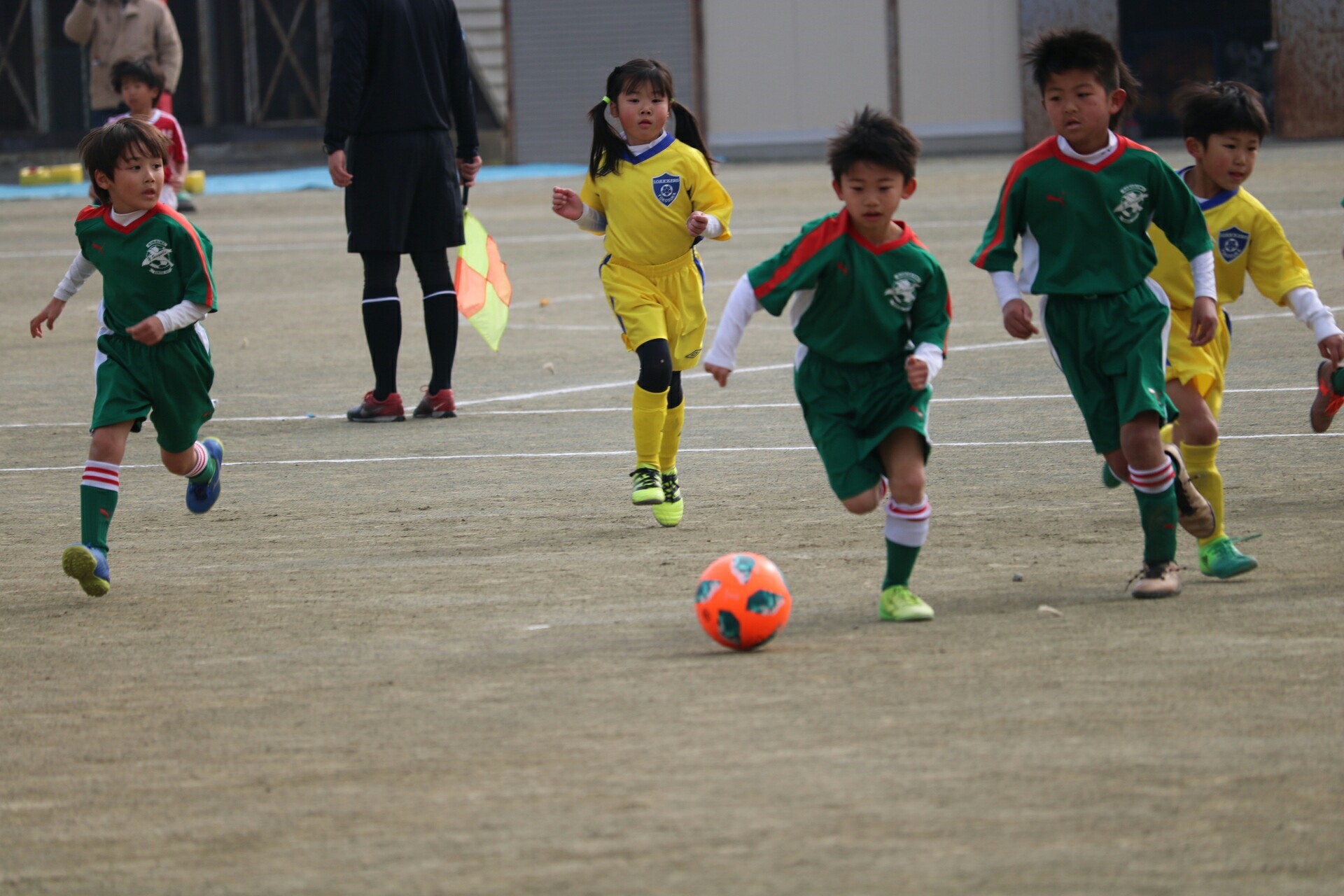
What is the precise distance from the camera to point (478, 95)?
33.8 metres

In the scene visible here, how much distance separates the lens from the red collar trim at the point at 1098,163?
575 centimetres

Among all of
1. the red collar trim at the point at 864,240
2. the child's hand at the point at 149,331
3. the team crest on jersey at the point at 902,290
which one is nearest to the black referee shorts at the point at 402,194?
the child's hand at the point at 149,331

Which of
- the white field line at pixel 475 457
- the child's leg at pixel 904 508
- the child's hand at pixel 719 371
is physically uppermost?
the child's hand at pixel 719 371

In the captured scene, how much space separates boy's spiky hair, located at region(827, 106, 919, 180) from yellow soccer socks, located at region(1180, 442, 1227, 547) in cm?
148

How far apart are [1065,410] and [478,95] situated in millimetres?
25781

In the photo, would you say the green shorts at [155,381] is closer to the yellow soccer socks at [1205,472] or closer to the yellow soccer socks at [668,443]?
the yellow soccer socks at [668,443]

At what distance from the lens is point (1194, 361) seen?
20.6 ft

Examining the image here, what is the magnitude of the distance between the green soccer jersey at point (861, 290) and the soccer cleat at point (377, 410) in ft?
15.7

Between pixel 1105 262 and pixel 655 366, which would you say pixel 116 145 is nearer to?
pixel 655 366

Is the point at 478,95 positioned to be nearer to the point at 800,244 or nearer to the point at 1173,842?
the point at 800,244

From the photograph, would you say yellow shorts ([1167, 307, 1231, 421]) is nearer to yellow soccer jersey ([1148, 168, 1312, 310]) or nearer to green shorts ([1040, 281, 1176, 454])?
yellow soccer jersey ([1148, 168, 1312, 310])

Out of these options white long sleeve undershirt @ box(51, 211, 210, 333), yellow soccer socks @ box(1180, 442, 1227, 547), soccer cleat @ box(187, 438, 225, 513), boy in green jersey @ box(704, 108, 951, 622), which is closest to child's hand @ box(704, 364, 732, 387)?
boy in green jersey @ box(704, 108, 951, 622)

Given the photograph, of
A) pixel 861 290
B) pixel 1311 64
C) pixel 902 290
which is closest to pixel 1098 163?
pixel 902 290

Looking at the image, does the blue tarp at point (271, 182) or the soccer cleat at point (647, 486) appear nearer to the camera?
the soccer cleat at point (647, 486)
